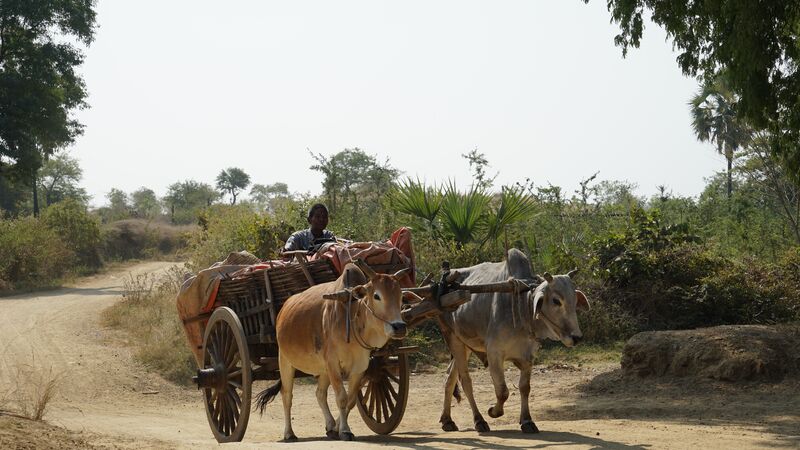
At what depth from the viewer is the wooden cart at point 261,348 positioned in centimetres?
836

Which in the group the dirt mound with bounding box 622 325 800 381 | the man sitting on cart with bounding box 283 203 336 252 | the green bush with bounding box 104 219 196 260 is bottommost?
the dirt mound with bounding box 622 325 800 381

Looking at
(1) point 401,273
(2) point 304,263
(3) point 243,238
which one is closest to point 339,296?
(1) point 401,273

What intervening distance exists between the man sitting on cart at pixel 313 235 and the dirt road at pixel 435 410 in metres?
1.91

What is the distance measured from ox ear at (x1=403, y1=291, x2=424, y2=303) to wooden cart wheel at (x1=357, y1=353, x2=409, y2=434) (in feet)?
2.13

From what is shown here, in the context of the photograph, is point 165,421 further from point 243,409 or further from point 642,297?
point 642,297

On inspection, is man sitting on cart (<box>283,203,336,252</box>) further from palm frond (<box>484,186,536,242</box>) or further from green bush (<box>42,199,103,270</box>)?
green bush (<box>42,199,103,270</box>)

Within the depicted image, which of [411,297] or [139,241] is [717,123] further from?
[411,297]

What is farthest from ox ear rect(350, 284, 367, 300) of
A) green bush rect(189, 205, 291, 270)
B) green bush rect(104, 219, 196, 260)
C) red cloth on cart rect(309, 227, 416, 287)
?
green bush rect(104, 219, 196, 260)

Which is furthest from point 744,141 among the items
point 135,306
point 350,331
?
point 350,331

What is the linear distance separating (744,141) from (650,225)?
9.92 meters

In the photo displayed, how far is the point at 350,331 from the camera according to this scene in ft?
25.1

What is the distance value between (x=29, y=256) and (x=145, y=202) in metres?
52.3

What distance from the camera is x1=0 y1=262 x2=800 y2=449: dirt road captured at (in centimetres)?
771

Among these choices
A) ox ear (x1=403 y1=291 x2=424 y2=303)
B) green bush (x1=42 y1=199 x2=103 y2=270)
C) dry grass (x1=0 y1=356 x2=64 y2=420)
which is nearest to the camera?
ox ear (x1=403 y1=291 x2=424 y2=303)
